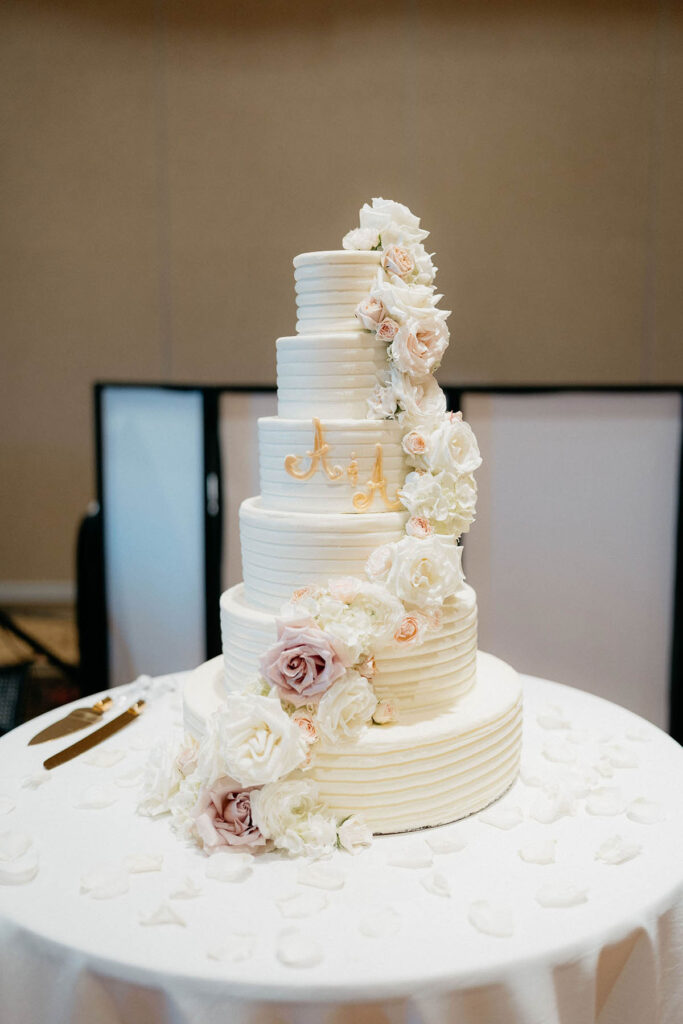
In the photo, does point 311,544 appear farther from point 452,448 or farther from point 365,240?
point 365,240

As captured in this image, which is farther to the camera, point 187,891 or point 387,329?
point 387,329

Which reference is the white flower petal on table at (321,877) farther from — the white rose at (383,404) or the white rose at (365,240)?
the white rose at (365,240)

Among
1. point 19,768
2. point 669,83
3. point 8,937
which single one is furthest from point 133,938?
point 669,83

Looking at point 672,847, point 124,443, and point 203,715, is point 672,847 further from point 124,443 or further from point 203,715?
point 124,443

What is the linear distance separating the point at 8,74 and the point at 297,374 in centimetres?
509

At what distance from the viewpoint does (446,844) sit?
169cm

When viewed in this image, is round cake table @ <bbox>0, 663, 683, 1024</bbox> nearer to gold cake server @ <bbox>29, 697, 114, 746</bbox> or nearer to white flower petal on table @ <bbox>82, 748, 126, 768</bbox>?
white flower petal on table @ <bbox>82, 748, 126, 768</bbox>

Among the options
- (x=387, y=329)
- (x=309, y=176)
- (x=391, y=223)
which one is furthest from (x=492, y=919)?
(x=309, y=176)

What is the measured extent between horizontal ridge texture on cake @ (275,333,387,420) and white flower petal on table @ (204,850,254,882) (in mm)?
921

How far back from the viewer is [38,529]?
6.24 metres

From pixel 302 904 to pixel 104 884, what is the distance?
1.15ft

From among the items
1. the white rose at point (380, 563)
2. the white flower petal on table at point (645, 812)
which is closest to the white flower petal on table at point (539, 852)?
the white flower petal on table at point (645, 812)

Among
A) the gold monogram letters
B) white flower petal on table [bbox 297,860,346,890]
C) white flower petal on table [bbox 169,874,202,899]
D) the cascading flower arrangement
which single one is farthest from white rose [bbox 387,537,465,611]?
white flower petal on table [bbox 169,874,202,899]

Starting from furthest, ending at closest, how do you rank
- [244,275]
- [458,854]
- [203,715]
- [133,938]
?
[244,275]
[203,715]
[458,854]
[133,938]
